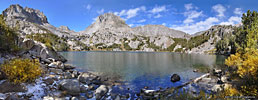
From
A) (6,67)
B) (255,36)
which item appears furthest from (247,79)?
(6,67)

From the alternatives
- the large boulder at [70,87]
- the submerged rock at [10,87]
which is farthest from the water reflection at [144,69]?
the submerged rock at [10,87]

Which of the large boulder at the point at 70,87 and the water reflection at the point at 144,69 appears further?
the water reflection at the point at 144,69

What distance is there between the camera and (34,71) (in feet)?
40.2

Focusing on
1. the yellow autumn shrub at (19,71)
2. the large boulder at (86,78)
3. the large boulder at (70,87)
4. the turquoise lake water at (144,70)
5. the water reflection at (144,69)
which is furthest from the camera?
the water reflection at (144,69)

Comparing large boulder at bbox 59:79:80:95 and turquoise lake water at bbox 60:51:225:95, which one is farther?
turquoise lake water at bbox 60:51:225:95

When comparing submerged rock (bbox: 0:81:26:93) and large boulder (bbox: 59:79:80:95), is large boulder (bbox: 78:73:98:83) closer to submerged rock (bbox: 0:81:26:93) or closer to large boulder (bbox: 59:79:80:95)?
large boulder (bbox: 59:79:80:95)

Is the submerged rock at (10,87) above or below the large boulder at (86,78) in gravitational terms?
above

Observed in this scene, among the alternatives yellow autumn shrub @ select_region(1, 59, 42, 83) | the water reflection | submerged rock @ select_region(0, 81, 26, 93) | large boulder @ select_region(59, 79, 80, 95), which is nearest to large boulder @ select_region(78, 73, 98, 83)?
large boulder @ select_region(59, 79, 80, 95)

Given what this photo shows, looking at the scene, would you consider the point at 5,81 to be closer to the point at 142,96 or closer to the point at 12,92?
the point at 12,92

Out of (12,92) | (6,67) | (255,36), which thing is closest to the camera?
(12,92)

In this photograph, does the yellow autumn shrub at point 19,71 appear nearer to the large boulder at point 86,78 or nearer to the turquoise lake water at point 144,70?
the large boulder at point 86,78

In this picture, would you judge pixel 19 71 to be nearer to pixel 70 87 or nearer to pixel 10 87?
pixel 10 87

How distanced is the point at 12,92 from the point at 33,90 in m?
1.48

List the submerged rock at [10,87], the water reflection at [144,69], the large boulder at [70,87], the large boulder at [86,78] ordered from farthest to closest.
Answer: the water reflection at [144,69] < the large boulder at [86,78] < the large boulder at [70,87] < the submerged rock at [10,87]
